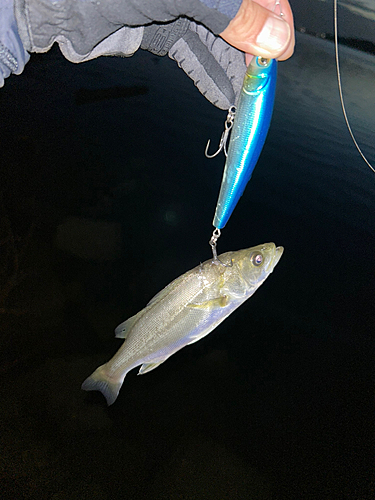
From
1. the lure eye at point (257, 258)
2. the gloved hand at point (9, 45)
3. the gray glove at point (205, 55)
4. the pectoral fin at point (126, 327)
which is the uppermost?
the gray glove at point (205, 55)

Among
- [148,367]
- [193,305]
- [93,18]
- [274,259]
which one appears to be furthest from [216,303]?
[93,18]

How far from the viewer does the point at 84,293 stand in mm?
5332

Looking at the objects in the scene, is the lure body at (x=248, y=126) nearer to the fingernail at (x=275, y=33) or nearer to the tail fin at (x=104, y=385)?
the fingernail at (x=275, y=33)

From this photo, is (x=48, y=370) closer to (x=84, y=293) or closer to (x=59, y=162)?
(x=84, y=293)

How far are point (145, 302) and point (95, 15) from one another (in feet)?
14.9

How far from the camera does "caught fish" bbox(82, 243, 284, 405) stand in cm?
212

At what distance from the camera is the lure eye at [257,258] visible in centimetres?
223

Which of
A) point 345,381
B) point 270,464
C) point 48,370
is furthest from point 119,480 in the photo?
point 345,381

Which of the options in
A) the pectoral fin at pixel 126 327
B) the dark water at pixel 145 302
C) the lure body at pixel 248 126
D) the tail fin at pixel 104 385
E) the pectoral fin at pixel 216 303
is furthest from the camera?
the dark water at pixel 145 302

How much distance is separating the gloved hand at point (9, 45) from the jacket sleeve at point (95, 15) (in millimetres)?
33

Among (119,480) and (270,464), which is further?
(270,464)

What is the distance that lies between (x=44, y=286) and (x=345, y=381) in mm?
5322

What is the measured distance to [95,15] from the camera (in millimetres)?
1493

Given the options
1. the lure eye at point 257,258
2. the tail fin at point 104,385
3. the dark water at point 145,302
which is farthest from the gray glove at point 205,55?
the dark water at point 145,302
